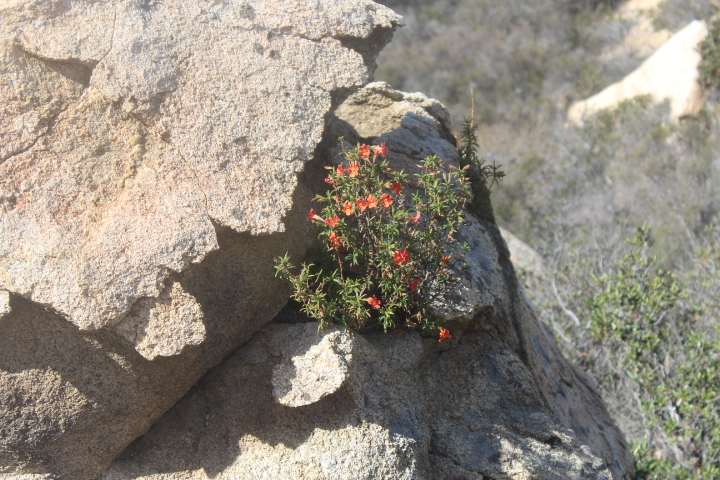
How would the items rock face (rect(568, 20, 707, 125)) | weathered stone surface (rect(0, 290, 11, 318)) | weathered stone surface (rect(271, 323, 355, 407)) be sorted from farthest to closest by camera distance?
rock face (rect(568, 20, 707, 125))
weathered stone surface (rect(271, 323, 355, 407))
weathered stone surface (rect(0, 290, 11, 318))

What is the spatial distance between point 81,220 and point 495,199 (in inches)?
306

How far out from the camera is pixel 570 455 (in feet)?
8.48

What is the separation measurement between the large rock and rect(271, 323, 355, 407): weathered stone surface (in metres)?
0.24

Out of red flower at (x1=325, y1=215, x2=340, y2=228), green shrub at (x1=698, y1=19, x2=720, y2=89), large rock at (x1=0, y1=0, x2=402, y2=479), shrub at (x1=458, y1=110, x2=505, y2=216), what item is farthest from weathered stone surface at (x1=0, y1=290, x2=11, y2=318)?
green shrub at (x1=698, y1=19, x2=720, y2=89)

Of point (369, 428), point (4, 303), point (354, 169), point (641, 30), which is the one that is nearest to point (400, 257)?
point (354, 169)

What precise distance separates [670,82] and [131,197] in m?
11.9

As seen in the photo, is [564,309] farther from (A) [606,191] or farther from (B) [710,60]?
(B) [710,60]

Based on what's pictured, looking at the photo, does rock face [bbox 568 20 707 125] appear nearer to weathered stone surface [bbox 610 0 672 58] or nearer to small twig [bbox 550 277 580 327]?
weathered stone surface [bbox 610 0 672 58]

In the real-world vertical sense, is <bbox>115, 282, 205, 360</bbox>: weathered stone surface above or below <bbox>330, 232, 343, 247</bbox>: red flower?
below

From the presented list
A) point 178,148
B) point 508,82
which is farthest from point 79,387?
point 508,82

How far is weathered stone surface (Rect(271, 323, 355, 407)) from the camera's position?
2.23 metres

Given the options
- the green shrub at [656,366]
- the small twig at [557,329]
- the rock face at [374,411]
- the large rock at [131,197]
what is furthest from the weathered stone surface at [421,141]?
the small twig at [557,329]

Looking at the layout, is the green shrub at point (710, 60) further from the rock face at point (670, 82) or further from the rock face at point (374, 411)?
the rock face at point (374, 411)

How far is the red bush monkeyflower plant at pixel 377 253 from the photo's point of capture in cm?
229
